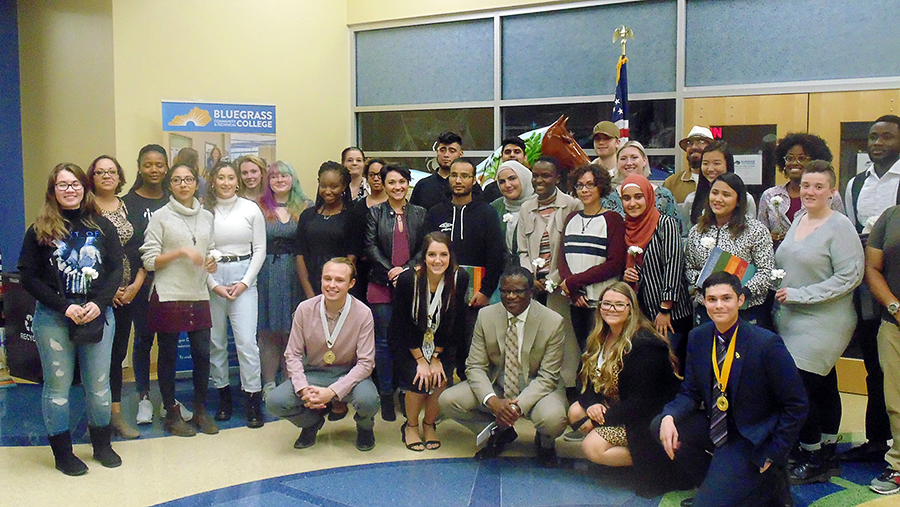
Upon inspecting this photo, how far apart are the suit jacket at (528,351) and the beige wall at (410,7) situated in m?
3.32

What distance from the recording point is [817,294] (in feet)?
11.4

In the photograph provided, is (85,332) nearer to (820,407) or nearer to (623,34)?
(820,407)

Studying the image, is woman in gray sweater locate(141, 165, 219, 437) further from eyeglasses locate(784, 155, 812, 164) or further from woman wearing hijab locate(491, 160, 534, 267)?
eyeglasses locate(784, 155, 812, 164)

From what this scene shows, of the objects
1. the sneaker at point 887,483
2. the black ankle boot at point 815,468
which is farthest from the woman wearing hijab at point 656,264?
the sneaker at point 887,483

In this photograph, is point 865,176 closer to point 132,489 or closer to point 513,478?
point 513,478

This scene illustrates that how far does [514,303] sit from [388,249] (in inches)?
39.2

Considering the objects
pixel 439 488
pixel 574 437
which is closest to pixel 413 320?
Answer: pixel 439 488

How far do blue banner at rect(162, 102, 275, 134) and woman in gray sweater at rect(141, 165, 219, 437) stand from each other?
1.10 metres

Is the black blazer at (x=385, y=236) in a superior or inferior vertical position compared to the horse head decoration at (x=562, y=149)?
inferior

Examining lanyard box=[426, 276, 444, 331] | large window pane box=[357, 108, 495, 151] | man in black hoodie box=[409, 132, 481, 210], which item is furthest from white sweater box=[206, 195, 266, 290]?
large window pane box=[357, 108, 495, 151]

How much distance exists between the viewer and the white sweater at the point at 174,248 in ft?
13.8

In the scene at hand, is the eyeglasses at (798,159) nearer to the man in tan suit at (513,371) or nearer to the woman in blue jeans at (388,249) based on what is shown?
the man in tan suit at (513,371)

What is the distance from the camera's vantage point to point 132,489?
11.4 feet

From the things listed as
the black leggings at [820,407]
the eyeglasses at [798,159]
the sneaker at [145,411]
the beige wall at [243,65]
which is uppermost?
the beige wall at [243,65]
